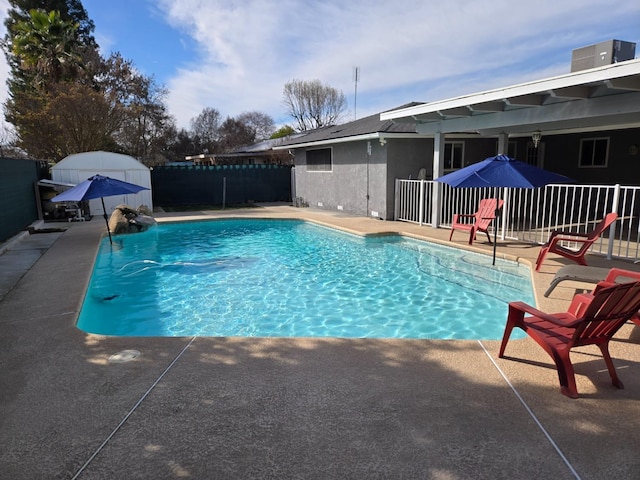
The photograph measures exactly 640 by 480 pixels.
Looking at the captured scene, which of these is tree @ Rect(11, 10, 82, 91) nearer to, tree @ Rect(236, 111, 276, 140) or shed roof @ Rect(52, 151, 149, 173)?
shed roof @ Rect(52, 151, 149, 173)

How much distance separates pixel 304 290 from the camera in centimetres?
734

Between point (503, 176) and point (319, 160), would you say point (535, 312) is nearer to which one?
point (503, 176)

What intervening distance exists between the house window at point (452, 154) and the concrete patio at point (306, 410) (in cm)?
1045

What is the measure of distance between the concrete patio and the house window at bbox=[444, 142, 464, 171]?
34.3ft

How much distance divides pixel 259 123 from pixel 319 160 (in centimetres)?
3831

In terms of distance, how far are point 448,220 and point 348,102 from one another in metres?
37.9

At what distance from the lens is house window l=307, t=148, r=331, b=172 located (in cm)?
1714

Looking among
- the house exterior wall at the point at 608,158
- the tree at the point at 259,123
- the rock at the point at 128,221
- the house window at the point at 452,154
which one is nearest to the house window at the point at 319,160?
the house window at the point at 452,154

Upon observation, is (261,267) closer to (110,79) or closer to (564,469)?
(564,469)

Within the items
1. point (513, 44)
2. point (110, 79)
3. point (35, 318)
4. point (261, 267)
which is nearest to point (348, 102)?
point (110, 79)

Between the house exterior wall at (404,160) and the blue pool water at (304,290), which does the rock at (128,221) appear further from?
the house exterior wall at (404,160)

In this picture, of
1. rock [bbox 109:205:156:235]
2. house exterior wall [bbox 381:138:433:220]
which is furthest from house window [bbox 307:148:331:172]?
rock [bbox 109:205:156:235]

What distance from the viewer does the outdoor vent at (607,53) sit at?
857 cm

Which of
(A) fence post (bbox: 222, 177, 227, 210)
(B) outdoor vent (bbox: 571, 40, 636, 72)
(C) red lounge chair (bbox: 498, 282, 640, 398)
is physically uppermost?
(B) outdoor vent (bbox: 571, 40, 636, 72)
